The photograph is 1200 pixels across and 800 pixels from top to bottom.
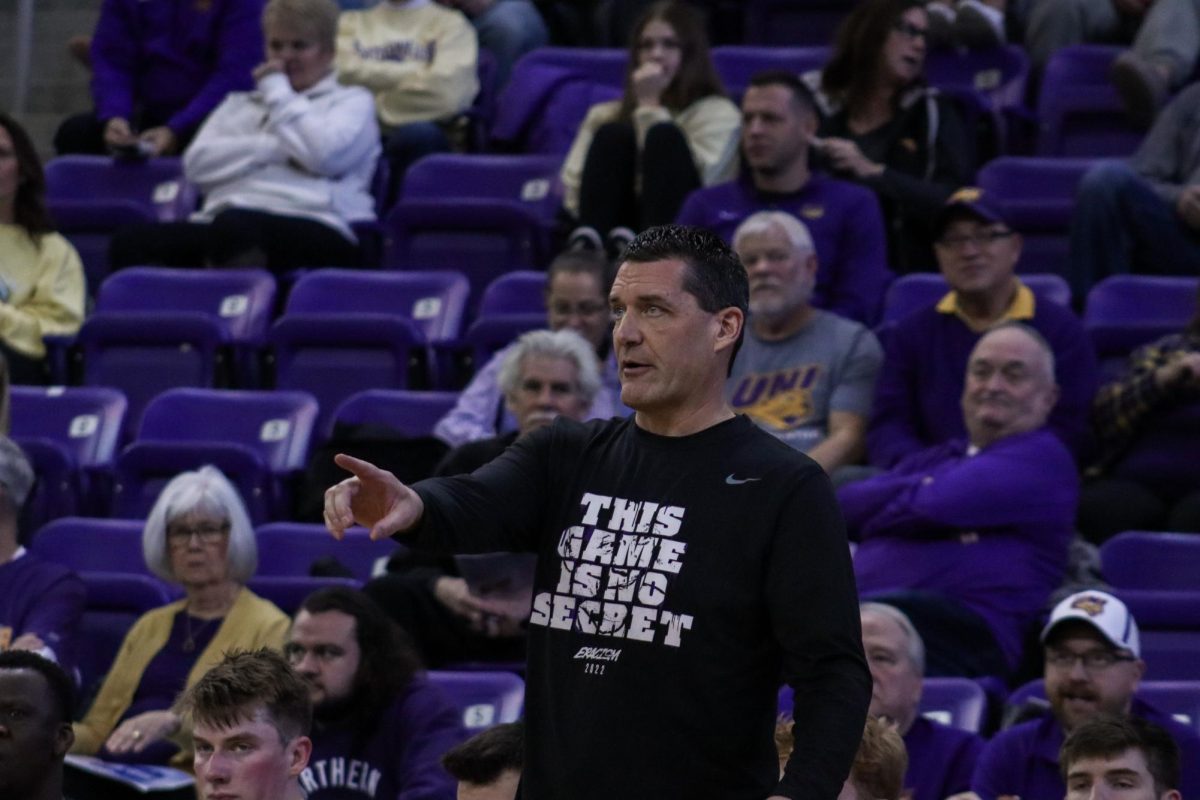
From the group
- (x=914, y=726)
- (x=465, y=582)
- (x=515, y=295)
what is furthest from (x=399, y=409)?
(x=914, y=726)

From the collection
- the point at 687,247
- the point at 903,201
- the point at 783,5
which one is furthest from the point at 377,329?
the point at 687,247

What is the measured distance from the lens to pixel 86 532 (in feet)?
20.7

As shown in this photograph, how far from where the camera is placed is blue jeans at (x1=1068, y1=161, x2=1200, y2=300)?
7012 mm

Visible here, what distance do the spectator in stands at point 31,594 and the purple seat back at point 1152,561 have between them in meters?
2.66

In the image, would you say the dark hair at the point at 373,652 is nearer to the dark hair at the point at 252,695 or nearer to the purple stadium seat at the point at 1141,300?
the dark hair at the point at 252,695

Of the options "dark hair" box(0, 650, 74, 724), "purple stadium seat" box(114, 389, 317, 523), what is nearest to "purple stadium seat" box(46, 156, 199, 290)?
"purple stadium seat" box(114, 389, 317, 523)

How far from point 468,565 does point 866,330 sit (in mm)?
1645

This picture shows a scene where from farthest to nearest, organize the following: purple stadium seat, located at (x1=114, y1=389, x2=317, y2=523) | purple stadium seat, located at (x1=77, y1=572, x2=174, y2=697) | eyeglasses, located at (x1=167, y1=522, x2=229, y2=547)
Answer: purple stadium seat, located at (x1=114, y1=389, x2=317, y2=523) < purple stadium seat, located at (x1=77, y1=572, x2=174, y2=697) < eyeglasses, located at (x1=167, y1=522, x2=229, y2=547)

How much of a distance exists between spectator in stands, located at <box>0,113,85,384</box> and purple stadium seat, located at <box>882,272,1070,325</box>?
2.78m

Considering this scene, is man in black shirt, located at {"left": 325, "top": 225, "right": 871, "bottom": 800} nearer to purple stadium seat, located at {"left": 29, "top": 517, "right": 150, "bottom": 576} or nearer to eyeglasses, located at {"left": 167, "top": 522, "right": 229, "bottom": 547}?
eyeglasses, located at {"left": 167, "top": 522, "right": 229, "bottom": 547}

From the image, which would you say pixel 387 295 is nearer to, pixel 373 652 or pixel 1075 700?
pixel 373 652

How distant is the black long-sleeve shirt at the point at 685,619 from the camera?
2812 mm

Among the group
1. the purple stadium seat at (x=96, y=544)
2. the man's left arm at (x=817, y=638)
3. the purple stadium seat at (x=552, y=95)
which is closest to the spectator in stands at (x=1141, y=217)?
the purple stadium seat at (x=552, y=95)

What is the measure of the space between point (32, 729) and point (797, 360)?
276 cm
